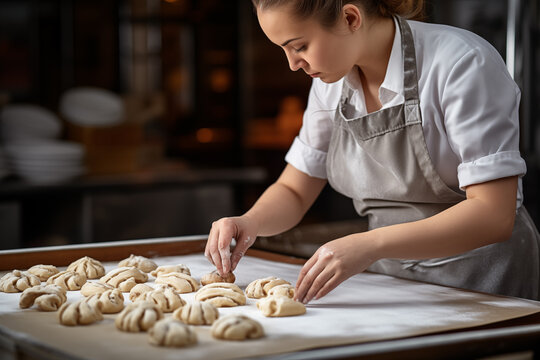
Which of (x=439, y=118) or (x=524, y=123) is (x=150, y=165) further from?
(x=439, y=118)

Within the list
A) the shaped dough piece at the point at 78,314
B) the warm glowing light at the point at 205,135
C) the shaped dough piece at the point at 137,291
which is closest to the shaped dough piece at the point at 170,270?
the shaped dough piece at the point at 137,291

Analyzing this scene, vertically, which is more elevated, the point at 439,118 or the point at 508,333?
the point at 439,118

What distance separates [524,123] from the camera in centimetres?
305

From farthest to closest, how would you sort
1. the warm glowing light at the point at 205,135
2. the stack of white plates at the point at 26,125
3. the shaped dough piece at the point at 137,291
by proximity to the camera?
the warm glowing light at the point at 205,135 → the stack of white plates at the point at 26,125 → the shaped dough piece at the point at 137,291

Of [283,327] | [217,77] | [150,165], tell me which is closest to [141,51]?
[217,77]

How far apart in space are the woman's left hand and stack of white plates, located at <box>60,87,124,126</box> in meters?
2.79

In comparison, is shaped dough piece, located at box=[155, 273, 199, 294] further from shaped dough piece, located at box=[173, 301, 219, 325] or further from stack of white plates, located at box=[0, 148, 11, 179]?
stack of white plates, located at box=[0, 148, 11, 179]

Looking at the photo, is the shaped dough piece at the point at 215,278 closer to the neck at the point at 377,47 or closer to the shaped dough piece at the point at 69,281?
the shaped dough piece at the point at 69,281

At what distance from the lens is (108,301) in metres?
1.31

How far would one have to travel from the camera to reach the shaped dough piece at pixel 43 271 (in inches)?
62.0

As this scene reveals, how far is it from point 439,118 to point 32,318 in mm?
880

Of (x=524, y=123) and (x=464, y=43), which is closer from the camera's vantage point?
(x=464, y=43)

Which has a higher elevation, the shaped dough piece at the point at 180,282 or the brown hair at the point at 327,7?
the brown hair at the point at 327,7

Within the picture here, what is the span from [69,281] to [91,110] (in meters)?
2.59
